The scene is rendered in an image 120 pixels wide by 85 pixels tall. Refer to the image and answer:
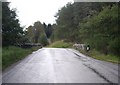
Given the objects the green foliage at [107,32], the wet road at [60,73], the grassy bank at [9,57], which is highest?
the green foliage at [107,32]

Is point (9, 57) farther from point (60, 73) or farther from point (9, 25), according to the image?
point (9, 25)

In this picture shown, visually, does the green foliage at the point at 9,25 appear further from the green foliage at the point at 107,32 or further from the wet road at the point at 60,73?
the wet road at the point at 60,73

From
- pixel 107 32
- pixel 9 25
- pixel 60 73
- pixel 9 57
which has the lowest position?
pixel 60 73

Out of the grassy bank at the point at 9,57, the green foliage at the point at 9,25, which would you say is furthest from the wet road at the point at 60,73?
the green foliage at the point at 9,25

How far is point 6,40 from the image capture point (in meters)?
34.8

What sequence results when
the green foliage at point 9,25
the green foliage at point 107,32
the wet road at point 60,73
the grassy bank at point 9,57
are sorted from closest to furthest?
the wet road at point 60,73, the grassy bank at point 9,57, the green foliage at point 9,25, the green foliage at point 107,32

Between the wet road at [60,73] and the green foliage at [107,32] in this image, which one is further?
the green foliage at [107,32]

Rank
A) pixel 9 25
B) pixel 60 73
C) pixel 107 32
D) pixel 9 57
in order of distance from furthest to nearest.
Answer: pixel 107 32
pixel 9 25
pixel 9 57
pixel 60 73

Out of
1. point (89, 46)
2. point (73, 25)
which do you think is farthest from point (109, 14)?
point (73, 25)

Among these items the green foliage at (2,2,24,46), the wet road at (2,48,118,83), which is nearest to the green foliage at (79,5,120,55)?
the green foliage at (2,2,24,46)

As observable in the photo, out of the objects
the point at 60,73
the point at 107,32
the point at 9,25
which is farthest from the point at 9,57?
the point at 107,32

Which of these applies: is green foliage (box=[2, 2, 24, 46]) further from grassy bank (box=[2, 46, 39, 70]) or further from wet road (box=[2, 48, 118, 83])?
wet road (box=[2, 48, 118, 83])

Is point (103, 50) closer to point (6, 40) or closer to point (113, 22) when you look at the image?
point (113, 22)

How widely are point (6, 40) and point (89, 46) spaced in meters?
13.8
